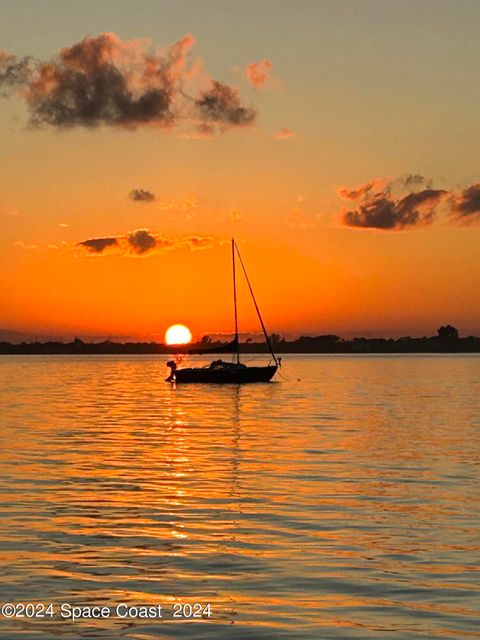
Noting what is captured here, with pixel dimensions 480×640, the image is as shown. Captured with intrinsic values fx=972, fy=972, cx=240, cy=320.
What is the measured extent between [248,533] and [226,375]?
331 ft

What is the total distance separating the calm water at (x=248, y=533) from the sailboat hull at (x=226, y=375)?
69.0 metres

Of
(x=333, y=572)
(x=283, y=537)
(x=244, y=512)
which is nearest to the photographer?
(x=333, y=572)

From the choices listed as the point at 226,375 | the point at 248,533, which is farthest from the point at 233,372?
the point at 248,533

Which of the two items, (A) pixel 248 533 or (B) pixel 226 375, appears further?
(B) pixel 226 375

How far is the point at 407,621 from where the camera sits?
1730 centimetres

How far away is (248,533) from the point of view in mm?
25375

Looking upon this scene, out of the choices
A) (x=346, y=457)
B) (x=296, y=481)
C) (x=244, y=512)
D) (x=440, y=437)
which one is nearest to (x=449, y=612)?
(x=244, y=512)

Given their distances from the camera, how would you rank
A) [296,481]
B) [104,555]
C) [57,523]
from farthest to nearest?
[296,481], [57,523], [104,555]

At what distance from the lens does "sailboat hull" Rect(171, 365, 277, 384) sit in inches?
4978

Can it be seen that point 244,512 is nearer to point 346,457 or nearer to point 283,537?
point 283,537

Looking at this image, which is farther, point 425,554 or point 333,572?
point 425,554

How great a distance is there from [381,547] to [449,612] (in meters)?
5.88

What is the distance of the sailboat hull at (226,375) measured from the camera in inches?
4978

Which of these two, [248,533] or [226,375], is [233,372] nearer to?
[226,375]
